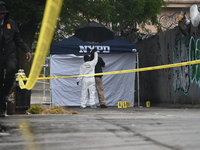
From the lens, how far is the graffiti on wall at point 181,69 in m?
14.4

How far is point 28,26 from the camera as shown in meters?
16.9

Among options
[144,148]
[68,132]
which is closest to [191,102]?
[68,132]

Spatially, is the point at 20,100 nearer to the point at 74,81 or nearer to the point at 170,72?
the point at 74,81

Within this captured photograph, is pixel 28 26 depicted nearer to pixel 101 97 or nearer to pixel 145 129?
pixel 101 97

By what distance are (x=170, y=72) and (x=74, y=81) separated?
323cm

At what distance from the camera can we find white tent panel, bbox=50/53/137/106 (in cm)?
1644

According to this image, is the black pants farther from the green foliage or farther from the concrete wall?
the green foliage

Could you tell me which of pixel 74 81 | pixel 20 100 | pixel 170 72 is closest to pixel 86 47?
pixel 74 81

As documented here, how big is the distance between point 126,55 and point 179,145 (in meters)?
12.4

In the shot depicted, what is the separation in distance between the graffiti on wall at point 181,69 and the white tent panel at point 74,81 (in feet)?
5.88

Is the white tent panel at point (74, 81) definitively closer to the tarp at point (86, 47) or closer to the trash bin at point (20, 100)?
the tarp at point (86, 47)

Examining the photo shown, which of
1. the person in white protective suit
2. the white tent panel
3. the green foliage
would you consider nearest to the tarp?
the white tent panel

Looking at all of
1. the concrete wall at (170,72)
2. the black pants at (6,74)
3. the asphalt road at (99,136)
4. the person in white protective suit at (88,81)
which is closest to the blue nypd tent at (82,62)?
the person in white protective suit at (88,81)

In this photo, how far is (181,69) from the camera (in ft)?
48.9
